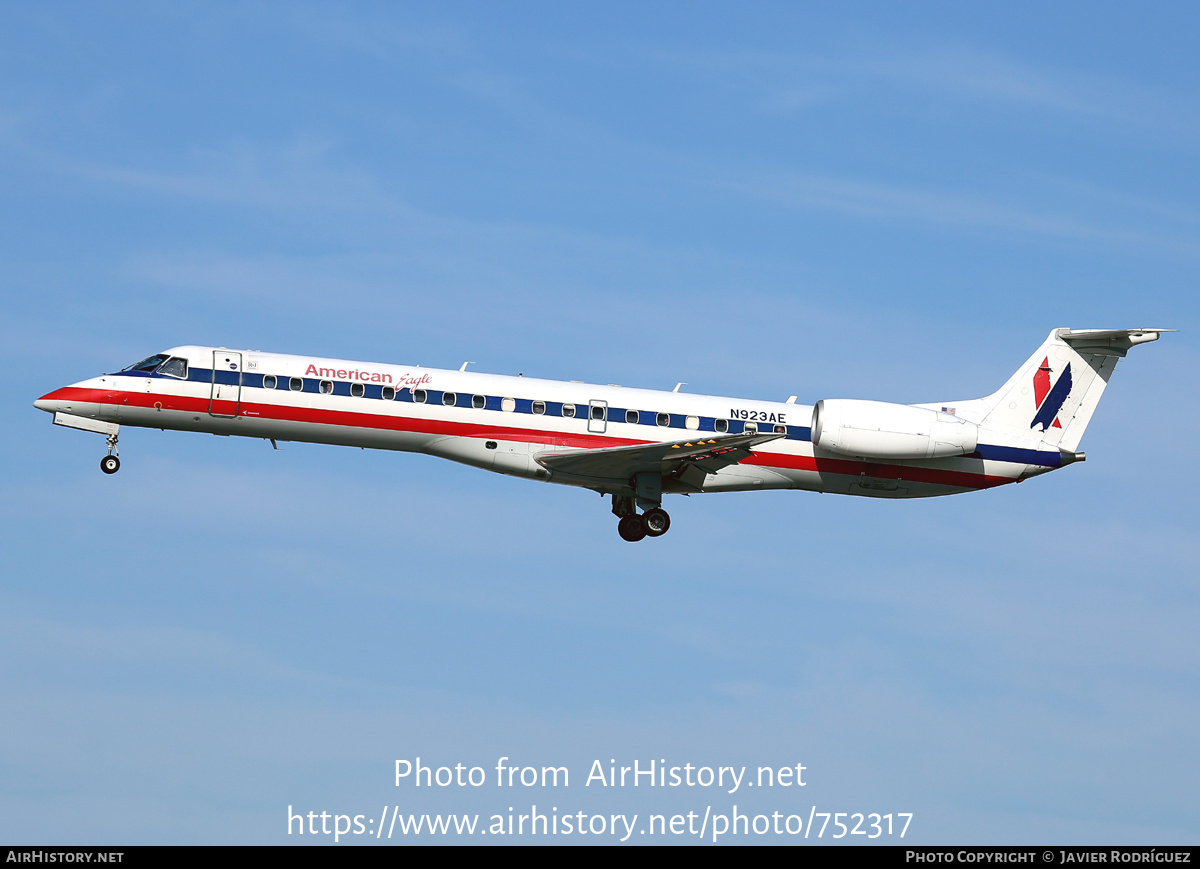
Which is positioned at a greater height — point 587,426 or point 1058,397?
point 1058,397

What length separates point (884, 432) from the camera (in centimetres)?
3256

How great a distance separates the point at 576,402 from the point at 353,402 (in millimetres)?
5045

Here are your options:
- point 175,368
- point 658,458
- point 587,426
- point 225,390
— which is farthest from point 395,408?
point 658,458

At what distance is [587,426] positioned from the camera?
32.0m

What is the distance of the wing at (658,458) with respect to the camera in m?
30.6

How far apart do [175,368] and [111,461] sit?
8.21 feet

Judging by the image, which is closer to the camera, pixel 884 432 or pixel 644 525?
pixel 884 432

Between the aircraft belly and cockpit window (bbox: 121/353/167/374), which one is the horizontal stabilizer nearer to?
the aircraft belly

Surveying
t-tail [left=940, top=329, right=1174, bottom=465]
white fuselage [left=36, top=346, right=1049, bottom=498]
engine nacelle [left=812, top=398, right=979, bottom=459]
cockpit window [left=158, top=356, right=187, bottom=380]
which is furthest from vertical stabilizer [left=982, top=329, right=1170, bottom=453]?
cockpit window [left=158, top=356, right=187, bottom=380]

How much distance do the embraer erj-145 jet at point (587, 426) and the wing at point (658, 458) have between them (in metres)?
0.05

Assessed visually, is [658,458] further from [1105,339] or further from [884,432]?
[1105,339]


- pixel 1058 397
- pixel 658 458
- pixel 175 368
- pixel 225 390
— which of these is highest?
pixel 1058 397

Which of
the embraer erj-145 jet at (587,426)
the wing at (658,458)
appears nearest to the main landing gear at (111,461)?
the embraer erj-145 jet at (587,426)

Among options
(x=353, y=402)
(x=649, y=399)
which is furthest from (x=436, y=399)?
(x=649, y=399)
